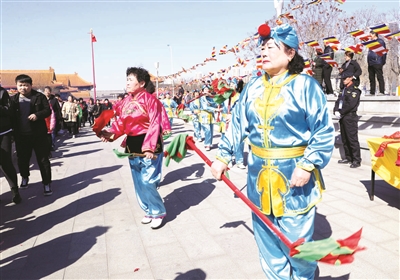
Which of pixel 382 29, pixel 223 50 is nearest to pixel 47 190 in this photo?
pixel 382 29

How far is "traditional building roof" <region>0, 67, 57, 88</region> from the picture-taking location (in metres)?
63.9

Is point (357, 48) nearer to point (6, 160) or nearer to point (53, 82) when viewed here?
point (6, 160)

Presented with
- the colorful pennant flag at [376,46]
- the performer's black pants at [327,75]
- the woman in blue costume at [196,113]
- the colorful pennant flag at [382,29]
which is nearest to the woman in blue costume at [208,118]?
the woman in blue costume at [196,113]

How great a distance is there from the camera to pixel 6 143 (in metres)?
5.12

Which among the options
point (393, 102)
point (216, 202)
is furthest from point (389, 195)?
point (393, 102)

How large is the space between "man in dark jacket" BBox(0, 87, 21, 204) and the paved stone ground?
392 millimetres

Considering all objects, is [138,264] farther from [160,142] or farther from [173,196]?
[173,196]

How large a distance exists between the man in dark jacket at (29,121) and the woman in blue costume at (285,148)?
427 cm

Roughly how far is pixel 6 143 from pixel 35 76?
231 ft

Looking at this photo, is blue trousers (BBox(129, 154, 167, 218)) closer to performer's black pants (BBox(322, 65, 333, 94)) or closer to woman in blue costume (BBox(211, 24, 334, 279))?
woman in blue costume (BBox(211, 24, 334, 279))

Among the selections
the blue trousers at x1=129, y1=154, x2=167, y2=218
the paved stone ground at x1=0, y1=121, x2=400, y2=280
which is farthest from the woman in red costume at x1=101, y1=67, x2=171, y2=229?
the paved stone ground at x1=0, y1=121, x2=400, y2=280

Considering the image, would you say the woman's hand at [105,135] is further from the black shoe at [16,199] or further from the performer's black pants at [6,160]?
the black shoe at [16,199]

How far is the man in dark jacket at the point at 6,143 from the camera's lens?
4659 millimetres

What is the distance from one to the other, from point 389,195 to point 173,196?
10.7 feet
